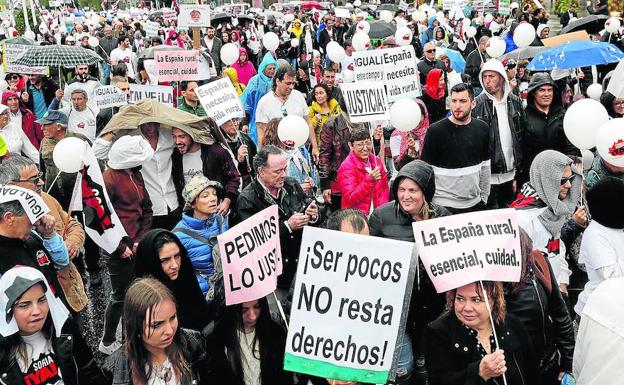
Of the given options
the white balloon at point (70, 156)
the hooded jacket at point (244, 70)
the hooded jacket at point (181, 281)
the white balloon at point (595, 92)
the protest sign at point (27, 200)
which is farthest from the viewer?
the hooded jacket at point (244, 70)

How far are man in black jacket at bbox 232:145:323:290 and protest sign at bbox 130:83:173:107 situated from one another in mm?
3529

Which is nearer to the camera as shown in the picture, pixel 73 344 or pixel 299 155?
pixel 73 344

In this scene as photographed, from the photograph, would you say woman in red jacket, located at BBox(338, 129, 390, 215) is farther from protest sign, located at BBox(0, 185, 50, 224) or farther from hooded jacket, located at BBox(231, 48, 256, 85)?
hooded jacket, located at BBox(231, 48, 256, 85)

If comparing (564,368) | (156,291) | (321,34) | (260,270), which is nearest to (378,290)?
(260,270)

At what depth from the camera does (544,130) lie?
694cm

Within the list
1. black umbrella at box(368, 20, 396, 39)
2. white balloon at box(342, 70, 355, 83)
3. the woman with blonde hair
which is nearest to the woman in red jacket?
the woman with blonde hair

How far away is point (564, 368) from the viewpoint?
13.1ft

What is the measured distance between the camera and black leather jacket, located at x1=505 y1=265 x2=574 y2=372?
369cm

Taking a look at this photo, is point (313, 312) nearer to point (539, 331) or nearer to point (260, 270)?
point (260, 270)

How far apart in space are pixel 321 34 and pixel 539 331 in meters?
17.3

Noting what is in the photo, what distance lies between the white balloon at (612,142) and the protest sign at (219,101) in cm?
364

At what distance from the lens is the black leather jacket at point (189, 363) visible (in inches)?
134

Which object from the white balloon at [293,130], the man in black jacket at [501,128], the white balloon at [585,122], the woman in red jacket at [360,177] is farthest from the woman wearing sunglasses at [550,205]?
the white balloon at [293,130]

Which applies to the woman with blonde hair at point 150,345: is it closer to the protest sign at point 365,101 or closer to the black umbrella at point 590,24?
the protest sign at point 365,101
